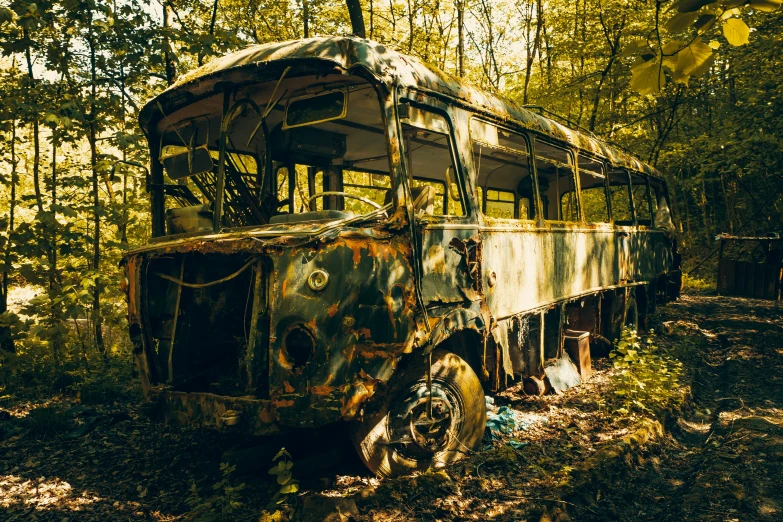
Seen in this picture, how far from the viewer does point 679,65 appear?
2236 mm

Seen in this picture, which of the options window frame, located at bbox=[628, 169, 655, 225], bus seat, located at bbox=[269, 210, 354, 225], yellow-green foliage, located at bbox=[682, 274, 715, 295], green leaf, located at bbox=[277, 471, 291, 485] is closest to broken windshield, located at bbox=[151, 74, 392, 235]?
bus seat, located at bbox=[269, 210, 354, 225]

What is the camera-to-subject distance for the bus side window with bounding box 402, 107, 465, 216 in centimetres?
401

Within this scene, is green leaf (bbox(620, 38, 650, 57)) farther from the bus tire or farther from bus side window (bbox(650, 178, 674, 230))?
bus side window (bbox(650, 178, 674, 230))

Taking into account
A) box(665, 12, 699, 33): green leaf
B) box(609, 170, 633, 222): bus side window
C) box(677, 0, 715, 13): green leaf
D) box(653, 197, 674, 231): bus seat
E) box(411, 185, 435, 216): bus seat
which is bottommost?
box(411, 185, 435, 216): bus seat

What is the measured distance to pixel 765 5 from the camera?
6.35 ft

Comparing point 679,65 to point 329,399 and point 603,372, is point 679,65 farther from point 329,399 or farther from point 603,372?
point 603,372

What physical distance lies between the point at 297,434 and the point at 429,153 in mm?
3047

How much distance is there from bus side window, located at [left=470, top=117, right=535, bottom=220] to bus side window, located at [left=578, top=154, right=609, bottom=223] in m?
1.01

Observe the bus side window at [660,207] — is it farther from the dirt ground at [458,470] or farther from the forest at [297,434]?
the dirt ground at [458,470]

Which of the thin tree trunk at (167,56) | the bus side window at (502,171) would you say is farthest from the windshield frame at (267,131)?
the thin tree trunk at (167,56)

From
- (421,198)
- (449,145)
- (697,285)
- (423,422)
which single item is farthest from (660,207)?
(423,422)

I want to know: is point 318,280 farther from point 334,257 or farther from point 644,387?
point 644,387

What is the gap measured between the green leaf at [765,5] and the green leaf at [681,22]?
18cm

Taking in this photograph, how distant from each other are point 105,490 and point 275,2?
1285 centimetres
